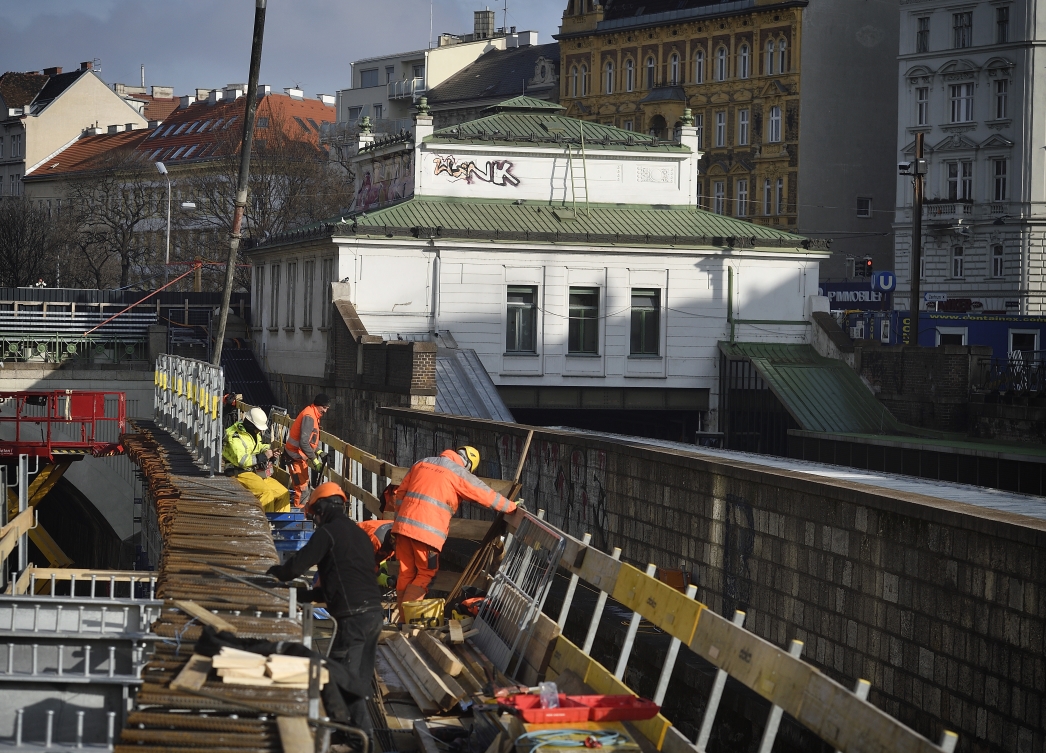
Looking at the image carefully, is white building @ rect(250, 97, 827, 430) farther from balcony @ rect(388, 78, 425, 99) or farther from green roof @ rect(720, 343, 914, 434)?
balcony @ rect(388, 78, 425, 99)

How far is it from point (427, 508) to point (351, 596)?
3.58m

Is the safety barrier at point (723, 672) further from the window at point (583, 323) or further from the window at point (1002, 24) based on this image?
the window at point (1002, 24)

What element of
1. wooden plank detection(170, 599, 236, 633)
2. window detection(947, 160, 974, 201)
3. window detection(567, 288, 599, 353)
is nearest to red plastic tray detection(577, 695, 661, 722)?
wooden plank detection(170, 599, 236, 633)

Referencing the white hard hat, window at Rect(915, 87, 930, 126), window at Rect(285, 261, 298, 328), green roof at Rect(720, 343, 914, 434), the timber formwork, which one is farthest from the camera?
window at Rect(915, 87, 930, 126)

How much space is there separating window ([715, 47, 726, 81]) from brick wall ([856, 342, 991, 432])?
41.1m

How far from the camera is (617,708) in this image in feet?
28.6

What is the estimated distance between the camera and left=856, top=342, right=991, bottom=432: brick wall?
35.0m

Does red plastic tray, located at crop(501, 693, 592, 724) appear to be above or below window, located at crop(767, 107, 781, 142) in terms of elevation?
below

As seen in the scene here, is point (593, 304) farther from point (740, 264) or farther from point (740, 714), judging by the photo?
point (740, 714)

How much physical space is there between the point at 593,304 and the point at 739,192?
130ft

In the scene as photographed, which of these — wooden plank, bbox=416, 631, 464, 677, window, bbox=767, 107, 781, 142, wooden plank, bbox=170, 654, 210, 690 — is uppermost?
window, bbox=767, 107, 781, 142

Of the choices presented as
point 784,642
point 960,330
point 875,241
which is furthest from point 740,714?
point 875,241

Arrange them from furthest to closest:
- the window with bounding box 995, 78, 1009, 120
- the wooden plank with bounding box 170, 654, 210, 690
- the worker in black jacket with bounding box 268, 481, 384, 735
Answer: the window with bounding box 995, 78, 1009, 120
the worker in black jacket with bounding box 268, 481, 384, 735
the wooden plank with bounding box 170, 654, 210, 690

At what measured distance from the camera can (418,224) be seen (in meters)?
35.9
